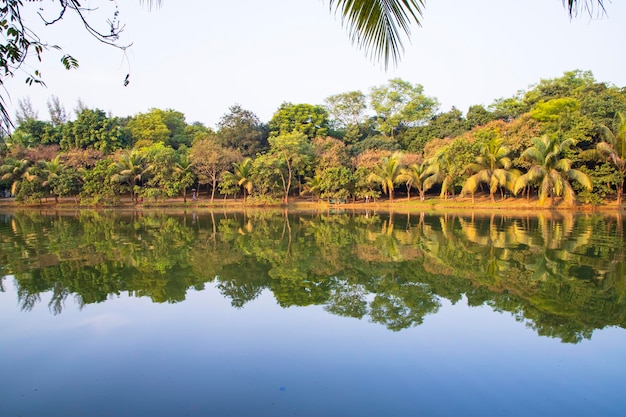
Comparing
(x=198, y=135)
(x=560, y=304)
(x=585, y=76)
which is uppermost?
(x=585, y=76)

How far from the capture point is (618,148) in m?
23.4

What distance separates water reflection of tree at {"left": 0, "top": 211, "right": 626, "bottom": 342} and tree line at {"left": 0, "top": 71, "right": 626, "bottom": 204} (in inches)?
443

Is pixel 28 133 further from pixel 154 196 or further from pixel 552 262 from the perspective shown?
pixel 552 262

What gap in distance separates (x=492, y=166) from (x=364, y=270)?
2009 centimetres

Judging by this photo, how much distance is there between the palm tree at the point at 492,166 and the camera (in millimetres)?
25453

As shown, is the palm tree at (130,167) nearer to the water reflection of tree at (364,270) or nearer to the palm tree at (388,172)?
the palm tree at (388,172)

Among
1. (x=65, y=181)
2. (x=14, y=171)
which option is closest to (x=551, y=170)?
(x=65, y=181)

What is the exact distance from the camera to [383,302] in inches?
260

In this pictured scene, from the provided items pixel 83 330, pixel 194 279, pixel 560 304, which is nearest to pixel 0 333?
pixel 83 330

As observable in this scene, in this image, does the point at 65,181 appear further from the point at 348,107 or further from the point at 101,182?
the point at 348,107

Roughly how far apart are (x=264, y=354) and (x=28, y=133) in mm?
41691

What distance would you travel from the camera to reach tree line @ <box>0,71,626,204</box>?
24406mm

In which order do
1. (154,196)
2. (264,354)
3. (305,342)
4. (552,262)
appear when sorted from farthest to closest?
(154,196) → (552,262) → (305,342) → (264,354)

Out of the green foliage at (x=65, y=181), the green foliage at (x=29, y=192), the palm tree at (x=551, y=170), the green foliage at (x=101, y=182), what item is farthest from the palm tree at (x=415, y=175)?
the green foliage at (x=29, y=192)
